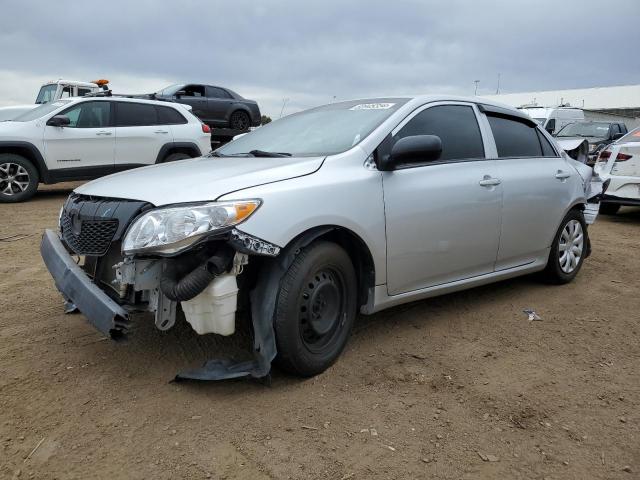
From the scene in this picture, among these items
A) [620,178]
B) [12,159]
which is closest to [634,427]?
[620,178]

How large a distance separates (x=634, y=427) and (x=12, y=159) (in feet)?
29.3

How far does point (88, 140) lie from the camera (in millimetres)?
9273

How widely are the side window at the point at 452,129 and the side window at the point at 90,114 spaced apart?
7.16 meters

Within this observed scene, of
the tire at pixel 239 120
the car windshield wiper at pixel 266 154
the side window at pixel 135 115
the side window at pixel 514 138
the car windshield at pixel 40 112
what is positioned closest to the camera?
the car windshield wiper at pixel 266 154

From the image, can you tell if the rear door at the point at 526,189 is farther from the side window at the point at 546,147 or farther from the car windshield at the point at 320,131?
the car windshield at the point at 320,131

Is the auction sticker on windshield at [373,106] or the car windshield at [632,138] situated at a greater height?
the auction sticker on windshield at [373,106]

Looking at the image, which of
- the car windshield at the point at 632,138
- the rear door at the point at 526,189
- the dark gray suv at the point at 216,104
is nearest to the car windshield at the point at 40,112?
the dark gray suv at the point at 216,104

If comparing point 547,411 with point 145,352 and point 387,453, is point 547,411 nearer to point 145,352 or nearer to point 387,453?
point 387,453

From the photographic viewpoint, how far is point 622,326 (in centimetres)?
409

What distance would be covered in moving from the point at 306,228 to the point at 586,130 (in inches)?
559

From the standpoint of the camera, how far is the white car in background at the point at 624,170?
27.8 ft

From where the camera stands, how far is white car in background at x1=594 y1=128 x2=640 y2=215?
8461mm

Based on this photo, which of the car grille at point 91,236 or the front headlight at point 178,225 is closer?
the front headlight at point 178,225

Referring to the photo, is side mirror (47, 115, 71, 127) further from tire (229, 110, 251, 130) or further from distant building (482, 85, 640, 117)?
distant building (482, 85, 640, 117)
